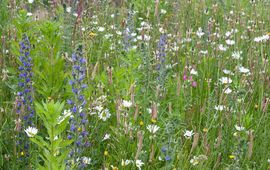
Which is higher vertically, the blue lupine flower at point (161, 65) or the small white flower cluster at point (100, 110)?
the blue lupine flower at point (161, 65)

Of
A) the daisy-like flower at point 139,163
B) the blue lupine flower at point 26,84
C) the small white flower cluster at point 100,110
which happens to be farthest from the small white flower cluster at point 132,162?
the blue lupine flower at point 26,84

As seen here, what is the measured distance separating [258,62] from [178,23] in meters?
1.17

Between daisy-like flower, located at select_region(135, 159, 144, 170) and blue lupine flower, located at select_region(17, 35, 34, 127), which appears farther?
blue lupine flower, located at select_region(17, 35, 34, 127)

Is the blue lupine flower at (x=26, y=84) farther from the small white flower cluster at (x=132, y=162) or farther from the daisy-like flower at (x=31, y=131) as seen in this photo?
the small white flower cluster at (x=132, y=162)

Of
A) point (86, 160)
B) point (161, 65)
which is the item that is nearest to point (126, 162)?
point (86, 160)

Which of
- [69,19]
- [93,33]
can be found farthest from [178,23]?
[69,19]

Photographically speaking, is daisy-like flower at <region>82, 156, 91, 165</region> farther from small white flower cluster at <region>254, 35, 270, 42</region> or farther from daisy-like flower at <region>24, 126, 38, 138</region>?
small white flower cluster at <region>254, 35, 270, 42</region>

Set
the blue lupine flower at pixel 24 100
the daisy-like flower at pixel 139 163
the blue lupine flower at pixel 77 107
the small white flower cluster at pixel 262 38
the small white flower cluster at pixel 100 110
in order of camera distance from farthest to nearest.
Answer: the small white flower cluster at pixel 262 38 → the small white flower cluster at pixel 100 110 → the blue lupine flower at pixel 24 100 → the daisy-like flower at pixel 139 163 → the blue lupine flower at pixel 77 107

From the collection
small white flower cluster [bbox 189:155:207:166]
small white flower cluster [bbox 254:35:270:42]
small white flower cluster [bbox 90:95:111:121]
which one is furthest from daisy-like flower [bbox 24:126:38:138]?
small white flower cluster [bbox 254:35:270:42]

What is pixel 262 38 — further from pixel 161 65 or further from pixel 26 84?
pixel 26 84

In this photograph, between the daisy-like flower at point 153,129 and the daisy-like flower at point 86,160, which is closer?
the daisy-like flower at point 86,160

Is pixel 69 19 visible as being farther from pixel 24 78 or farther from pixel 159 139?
pixel 159 139

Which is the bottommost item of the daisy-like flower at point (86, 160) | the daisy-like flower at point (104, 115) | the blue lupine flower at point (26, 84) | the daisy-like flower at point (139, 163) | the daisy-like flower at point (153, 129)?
the daisy-like flower at point (139, 163)

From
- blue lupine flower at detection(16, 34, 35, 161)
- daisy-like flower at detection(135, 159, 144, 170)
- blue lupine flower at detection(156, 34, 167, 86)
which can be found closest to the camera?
daisy-like flower at detection(135, 159, 144, 170)
